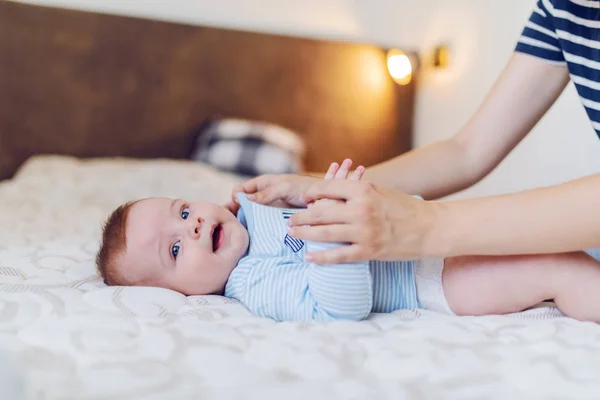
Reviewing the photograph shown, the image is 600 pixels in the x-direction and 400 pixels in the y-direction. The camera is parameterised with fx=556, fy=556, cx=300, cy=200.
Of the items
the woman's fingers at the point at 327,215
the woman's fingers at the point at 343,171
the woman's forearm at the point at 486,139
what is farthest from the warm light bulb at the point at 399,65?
the woman's fingers at the point at 327,215

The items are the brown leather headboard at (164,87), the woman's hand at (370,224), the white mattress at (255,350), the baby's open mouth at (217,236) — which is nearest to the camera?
the white mattress at (255,350)

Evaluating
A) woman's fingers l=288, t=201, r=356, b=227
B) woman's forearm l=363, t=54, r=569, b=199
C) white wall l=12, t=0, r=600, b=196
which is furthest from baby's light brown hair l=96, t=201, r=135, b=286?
white wall l=12, t=0, r=600, b=196

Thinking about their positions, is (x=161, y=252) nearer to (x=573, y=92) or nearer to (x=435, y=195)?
(x=435, y=195)

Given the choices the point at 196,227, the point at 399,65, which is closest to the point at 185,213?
the point at 196,227

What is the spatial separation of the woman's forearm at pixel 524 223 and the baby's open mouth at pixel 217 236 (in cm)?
38

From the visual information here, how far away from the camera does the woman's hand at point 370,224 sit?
0.73m

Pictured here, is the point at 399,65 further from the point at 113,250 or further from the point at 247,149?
the point at 113,250

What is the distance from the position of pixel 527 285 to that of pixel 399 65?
6.67 feet

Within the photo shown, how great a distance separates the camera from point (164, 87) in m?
2.39

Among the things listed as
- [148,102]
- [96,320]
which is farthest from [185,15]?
[96,320]

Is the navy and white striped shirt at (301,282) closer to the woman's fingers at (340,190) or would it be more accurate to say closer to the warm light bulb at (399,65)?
the woman's fingers at (340,190)

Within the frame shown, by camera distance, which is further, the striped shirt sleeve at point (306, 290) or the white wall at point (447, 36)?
the white wall at point (447, 36)

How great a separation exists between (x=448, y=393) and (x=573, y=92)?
57.6 inches

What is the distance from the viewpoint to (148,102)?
2375mm
